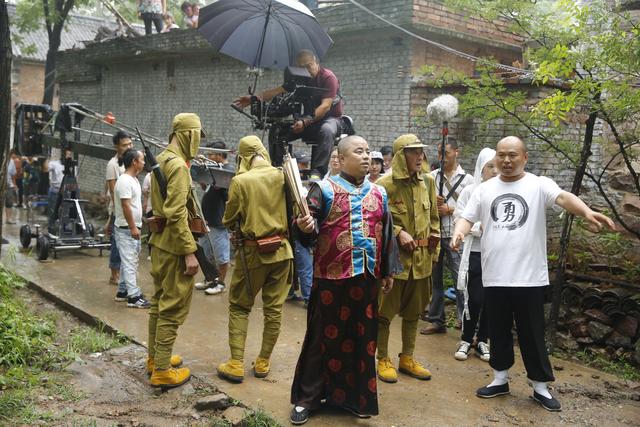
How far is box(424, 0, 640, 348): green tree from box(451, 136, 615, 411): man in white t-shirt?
1.03m

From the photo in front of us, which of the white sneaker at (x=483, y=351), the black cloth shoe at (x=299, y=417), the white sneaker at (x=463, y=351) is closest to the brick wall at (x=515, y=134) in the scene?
the white sneaker at (x=483, y=351)

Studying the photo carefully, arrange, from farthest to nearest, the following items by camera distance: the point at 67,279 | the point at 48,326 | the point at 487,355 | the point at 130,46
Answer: the point at 130,46 < the point at 67,279 < the point at 48,326 < the point at 487,355

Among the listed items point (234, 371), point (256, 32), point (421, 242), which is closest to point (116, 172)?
point (256, 32)

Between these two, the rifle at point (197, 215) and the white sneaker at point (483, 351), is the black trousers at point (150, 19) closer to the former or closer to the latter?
the rifle at point (197, 215)

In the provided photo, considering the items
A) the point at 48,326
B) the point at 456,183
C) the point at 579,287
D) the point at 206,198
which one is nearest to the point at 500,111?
the point at 456,183

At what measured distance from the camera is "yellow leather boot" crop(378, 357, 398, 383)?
5.16 meters

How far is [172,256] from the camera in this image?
4.99 metres

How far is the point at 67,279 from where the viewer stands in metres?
8.77

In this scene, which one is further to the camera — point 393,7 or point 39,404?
point 393,7

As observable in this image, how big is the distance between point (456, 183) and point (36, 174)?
13.7 meters

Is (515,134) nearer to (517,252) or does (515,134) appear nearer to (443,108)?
(443,108)

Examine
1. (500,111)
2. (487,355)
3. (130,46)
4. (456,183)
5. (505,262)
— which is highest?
(130,46)

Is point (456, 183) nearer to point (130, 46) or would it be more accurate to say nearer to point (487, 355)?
point (487, 355)

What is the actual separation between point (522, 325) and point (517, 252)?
1.87ft
